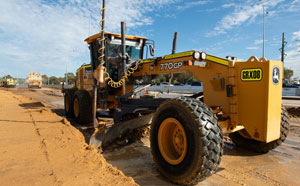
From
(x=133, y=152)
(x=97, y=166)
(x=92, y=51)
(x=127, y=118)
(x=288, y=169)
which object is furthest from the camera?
(x=92, y=51)

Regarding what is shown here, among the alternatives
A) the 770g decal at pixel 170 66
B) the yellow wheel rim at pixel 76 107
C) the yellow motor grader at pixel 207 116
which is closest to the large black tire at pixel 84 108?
the yellow wheel rim at pixel 76 107

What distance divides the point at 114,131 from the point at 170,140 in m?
1.92

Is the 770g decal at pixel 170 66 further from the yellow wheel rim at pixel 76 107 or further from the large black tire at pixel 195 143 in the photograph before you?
the yellow wheel rim at pixel 76 107

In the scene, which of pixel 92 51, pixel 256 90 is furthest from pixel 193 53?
pixel 92 51

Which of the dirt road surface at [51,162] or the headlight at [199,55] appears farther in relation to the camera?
the headlight at [199,55]

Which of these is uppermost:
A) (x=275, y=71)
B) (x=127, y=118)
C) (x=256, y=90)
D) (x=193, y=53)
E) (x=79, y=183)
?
(x=193, y=53)

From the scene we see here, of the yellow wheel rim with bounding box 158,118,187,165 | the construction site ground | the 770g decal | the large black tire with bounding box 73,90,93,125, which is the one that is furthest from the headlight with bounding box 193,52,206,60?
the large black tire with bounding box 73,90,93,125

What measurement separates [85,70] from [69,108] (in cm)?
165

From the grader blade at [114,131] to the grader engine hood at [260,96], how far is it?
6.82 ft

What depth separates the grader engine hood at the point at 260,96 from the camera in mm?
3193

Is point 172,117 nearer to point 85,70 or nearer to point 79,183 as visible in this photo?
point 79,183

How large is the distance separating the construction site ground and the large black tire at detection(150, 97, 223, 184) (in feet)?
1.19

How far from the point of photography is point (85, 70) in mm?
8352

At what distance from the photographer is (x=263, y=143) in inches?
163
